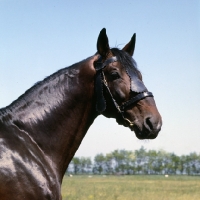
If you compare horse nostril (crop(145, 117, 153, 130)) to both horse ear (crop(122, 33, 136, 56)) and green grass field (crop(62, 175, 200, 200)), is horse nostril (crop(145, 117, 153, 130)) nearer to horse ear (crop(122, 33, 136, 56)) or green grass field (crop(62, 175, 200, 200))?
horse ear (crop(122, 33, 136, 56))

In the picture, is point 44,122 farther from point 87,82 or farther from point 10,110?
point 87,82

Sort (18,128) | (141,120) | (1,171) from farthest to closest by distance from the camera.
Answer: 1. (141,120)
2. (18,128)
3. (1,171)

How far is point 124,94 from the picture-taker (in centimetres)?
506

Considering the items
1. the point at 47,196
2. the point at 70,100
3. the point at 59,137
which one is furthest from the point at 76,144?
the point at 47,196

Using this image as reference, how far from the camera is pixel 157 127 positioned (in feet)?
15.9

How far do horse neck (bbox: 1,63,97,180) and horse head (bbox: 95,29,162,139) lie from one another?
17cm

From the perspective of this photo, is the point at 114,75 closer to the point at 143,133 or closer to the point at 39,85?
the point at 143,133

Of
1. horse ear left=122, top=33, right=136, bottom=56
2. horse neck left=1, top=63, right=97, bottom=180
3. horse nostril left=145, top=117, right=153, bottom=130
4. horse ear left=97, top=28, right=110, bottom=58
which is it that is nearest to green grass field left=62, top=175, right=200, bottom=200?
horse ear left=122, top=33, right=136, bottom=56

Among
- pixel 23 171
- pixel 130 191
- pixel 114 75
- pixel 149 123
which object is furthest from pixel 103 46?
pixel 130 191

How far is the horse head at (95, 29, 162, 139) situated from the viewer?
4.98 meters

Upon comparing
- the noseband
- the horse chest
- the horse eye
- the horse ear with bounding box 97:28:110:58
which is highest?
the horse ear with bounding box 97:28:110:58

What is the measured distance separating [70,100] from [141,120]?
1030 millimetres

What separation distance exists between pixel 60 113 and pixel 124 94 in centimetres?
93

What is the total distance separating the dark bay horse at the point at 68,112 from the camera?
176 inches
